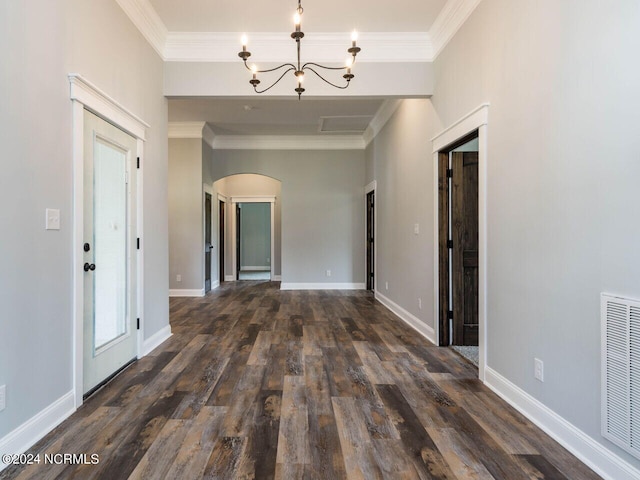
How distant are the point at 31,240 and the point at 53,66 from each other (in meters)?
1.03

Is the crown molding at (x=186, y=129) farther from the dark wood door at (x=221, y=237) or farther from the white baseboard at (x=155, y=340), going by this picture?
the white baseboard at (x=155, y=340)

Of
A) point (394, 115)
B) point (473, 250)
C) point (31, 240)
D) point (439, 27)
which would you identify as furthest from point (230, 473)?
point (394, 115)

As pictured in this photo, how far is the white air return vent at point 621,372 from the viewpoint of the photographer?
149 cm

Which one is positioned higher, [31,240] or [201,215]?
[201,215]

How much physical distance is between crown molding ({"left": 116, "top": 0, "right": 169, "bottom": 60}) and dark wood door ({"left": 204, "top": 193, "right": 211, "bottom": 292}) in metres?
3.66

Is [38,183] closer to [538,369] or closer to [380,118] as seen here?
[538,369]

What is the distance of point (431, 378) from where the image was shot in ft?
9.18

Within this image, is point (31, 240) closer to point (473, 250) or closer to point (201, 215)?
point (473, 250)

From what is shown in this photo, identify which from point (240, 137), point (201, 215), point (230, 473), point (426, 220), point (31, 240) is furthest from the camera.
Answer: point (240, 137)

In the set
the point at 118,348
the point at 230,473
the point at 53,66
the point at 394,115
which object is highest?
the point at 394,115

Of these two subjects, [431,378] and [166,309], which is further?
[166,309]

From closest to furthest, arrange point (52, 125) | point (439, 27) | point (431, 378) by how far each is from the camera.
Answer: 1. point (52, 125)
2. point (431, 378)
3. point (439, 27)

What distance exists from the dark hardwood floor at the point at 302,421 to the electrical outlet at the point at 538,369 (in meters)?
0.29

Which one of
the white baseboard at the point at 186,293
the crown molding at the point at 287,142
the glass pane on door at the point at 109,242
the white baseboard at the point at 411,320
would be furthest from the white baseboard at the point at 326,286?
the glass pane on door at the point at 109,242
